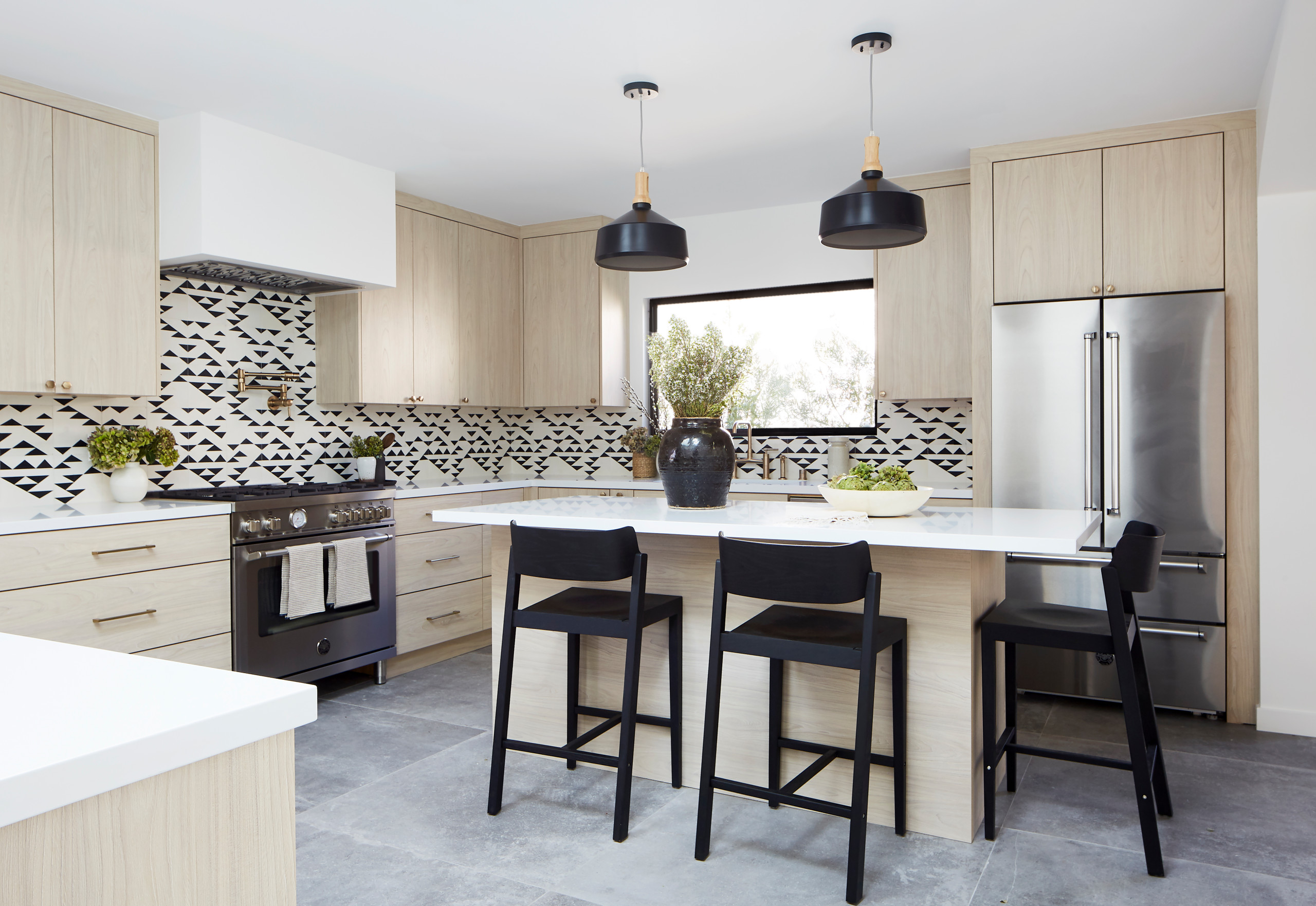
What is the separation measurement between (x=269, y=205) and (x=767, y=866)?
3.24 m

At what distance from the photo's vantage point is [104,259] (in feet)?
11.3

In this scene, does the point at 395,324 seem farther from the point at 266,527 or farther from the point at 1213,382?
the point at 1213,382

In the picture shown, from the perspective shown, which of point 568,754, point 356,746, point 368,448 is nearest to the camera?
point 568,754

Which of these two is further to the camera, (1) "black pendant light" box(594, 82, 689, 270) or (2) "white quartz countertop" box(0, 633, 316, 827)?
(1) "black pendant light" box(594, 82, 689, 270)

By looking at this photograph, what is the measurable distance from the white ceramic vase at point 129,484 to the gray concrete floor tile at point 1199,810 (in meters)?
3.42

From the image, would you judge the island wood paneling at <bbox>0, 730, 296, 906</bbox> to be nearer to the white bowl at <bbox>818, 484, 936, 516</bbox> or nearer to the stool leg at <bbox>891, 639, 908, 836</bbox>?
the stool leg at <bbox>891, 639, 908, 836</bbox>

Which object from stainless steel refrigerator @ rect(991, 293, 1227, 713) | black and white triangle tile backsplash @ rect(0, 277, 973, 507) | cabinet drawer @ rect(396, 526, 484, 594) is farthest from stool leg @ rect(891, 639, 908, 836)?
cabinet drawer @ rect(396, 526, 484, 594)

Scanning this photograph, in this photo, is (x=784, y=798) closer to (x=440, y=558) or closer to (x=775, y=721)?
(x=775, y=721)

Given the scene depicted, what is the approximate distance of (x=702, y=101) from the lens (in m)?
3.50

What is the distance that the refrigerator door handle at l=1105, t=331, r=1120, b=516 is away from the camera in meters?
3.68

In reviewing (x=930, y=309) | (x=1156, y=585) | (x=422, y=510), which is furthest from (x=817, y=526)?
(x=422, y=510)

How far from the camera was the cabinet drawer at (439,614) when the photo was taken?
4.40 meters

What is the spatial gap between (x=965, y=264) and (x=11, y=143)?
13.1 feet

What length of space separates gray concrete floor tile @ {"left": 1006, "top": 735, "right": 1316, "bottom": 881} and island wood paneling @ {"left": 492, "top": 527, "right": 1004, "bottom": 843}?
0.33m
